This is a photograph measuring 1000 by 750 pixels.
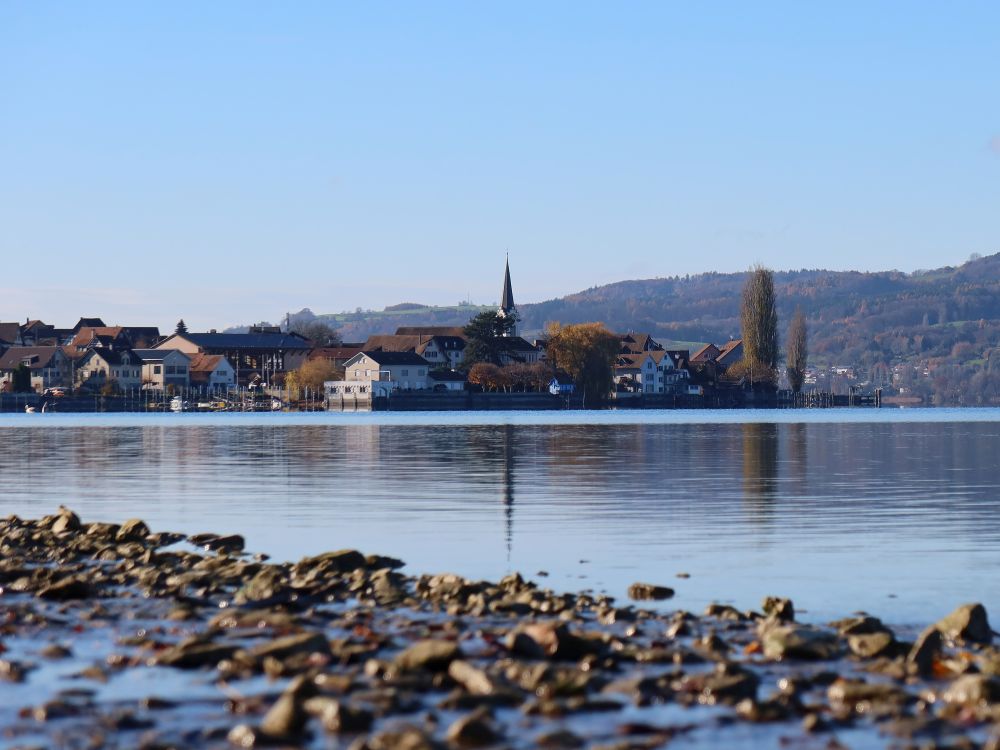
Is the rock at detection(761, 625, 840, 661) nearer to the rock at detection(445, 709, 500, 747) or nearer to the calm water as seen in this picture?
the calm water

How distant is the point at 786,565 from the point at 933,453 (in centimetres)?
4509

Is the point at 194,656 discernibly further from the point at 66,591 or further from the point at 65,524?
the point at 65,524

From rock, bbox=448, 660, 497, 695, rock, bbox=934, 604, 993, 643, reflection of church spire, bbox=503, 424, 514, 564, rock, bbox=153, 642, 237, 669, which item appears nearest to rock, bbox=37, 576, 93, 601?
rock, bbox=153, 642, 237, 669

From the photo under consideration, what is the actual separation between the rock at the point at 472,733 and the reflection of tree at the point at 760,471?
23045 millimetres

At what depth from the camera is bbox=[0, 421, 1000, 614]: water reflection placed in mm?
24234

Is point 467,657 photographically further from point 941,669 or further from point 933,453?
point 933,453

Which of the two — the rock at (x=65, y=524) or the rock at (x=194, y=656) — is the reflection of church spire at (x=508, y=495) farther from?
the rock at (x=194, y=656)

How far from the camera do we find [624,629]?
17.8 m

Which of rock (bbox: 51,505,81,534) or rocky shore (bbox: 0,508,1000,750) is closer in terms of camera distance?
rocky shore (bbox: 0,508,1000,750)

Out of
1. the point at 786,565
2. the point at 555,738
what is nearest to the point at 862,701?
the point at 555,738

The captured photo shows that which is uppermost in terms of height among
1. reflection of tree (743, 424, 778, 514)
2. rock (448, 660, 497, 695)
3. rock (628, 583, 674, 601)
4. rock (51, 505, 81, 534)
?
rock (51, 505, 81, 534)

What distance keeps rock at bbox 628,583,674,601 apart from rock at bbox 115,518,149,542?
1097 centimetres

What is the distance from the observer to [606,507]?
1427 inches

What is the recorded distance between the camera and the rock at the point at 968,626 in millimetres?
16984
